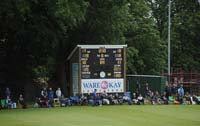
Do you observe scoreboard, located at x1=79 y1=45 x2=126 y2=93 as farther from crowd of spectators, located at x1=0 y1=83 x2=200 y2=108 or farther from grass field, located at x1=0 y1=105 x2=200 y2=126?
grass field, located at x1=0 y1=105 x2=200 y2=126

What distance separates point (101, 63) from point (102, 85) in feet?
4.75

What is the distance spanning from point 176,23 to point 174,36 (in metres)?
2.07

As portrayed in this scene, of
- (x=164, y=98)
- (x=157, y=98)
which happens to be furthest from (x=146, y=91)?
(x=164, y=98)

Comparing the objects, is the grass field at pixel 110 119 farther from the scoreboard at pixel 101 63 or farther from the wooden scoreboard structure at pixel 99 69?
the scoreboard at pixel 101 63

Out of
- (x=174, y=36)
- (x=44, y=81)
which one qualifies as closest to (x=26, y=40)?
(x=44, y=81)

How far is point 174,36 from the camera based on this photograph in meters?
61.5

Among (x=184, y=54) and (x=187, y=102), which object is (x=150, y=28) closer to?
(x=184, y=54)

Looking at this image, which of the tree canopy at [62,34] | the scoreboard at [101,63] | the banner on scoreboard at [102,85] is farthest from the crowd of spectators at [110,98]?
the tree canopy at [62,34]

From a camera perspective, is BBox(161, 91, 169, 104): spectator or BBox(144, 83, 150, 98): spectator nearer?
BBox(161, 91, 169, 104): spectator

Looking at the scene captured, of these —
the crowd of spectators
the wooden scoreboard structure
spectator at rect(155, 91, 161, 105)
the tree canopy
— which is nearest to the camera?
the crowd of spectators

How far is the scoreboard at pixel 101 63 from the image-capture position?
3884cm

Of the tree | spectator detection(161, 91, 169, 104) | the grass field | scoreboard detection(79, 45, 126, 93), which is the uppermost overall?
the tree

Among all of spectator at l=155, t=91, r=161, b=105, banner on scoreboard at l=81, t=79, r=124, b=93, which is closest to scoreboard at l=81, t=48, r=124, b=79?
banner on scoreboard at l=81, t=79, r=124, b=93

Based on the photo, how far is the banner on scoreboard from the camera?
38.8 meters
